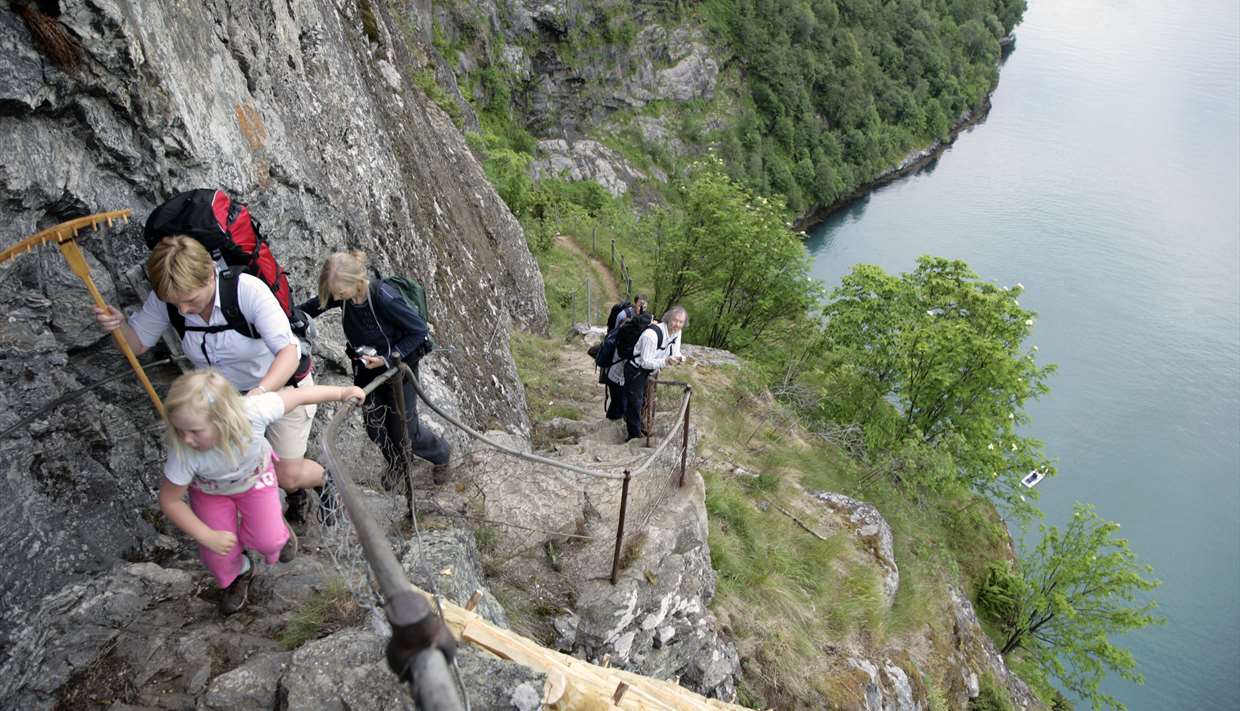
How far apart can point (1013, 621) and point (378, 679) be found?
22.3 m

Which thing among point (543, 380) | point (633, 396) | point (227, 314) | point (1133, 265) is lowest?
point (1133, 265)

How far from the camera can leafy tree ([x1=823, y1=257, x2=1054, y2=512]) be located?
1983 cm

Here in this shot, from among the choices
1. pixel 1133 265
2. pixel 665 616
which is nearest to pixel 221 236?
pixel 665 616

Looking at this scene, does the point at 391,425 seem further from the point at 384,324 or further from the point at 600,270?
the point at 600,270

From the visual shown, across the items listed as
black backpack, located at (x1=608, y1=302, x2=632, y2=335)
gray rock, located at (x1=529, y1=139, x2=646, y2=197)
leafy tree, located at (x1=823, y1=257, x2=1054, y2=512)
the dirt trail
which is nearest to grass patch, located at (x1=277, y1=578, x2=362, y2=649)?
black backpack, located at (x1=608, y1=302, x2=632, y2=335)

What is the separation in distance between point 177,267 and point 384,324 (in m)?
1.57

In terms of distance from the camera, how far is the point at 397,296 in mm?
4887

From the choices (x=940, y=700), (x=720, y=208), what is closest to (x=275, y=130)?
(x=940, y=700)

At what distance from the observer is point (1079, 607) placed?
69.0 feet

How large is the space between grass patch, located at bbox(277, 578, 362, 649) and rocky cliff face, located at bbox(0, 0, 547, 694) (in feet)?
3.93

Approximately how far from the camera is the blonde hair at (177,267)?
11.3ft

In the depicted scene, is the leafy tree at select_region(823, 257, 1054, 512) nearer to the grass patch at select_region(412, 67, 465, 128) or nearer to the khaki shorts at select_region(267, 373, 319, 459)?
the grass patch at select_region(412, 67, 465, 128)

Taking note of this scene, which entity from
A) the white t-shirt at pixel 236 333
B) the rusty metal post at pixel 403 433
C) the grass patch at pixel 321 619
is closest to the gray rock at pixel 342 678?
the grass patch at pixel 321 619

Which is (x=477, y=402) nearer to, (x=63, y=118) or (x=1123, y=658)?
(x=63, y=118)
